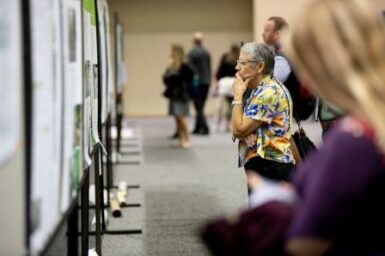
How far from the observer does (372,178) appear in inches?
57.8

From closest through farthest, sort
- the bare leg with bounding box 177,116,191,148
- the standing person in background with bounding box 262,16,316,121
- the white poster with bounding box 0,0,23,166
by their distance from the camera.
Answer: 1. the white poster with bounding box 0,0,23,166
2. the standing person in background with bounding box 262,16,316,121
3. the bare leg with bounding box 177,116,191,148

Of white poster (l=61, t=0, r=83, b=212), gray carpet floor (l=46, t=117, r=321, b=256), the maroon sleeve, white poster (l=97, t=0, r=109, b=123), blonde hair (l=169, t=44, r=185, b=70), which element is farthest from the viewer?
blonde hair (l=169, t=44, r=185, b=70)

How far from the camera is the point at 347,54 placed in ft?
4.97

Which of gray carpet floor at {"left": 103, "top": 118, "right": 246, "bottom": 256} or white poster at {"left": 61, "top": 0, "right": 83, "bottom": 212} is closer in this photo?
white poster at {"left": 61, "top": 0, "right": 83, "bottom": 212}

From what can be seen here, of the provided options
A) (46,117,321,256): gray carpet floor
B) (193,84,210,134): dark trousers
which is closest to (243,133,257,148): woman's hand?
(46,117,321,256): gray carpet floor

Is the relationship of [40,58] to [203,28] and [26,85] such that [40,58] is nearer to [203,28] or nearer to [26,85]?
[26,85]

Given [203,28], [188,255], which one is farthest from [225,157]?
[203,28]

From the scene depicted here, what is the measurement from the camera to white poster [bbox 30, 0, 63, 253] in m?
1.75

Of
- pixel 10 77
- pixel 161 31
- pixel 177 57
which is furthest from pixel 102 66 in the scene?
pixel 161 31

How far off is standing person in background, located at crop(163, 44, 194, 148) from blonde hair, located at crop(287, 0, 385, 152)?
25.5ft

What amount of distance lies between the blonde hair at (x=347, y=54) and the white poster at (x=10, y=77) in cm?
67

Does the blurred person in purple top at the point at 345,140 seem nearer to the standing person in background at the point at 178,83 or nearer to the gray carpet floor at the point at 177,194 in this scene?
the gray carpet floor at the point at 177,194

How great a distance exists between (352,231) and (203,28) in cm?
1365

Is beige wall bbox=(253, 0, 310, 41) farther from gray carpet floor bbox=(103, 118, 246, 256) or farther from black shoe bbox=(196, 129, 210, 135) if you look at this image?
gray carpet floor bbox=(103, 118, 246, 256)
